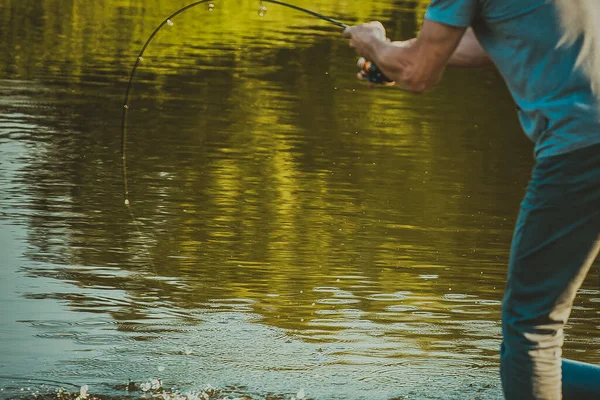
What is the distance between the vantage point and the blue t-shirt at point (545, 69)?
3.83 m

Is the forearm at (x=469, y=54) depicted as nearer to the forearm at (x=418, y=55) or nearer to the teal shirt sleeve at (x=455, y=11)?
the forearm at (x=418, y=55)

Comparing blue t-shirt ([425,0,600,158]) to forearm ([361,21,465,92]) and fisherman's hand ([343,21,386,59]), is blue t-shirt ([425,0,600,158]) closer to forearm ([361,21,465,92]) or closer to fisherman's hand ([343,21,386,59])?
forearm ([361,21,465,92])

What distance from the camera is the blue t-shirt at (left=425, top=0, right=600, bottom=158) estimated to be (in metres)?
3.83

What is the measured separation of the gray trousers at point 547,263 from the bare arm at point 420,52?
446 mm

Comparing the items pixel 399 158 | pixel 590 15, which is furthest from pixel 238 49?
pixel 590 15

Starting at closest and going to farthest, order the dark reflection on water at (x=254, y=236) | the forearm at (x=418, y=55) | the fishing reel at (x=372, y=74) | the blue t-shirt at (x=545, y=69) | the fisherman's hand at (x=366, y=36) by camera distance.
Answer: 1. the blue t-shirt at (x=545, y=69)
2. the forearm at (x=418, y=55)
3. the fisherman's hand at (x=366, y=36)
4. the fishing reel at (x=372, y=74)
5. the dark reflection on water at (x=254, y=236)

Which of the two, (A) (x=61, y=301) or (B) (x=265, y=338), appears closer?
(B) (x=265, y=338)

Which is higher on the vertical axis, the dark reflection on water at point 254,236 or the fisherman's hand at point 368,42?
the fisherman's hand at point 368,42

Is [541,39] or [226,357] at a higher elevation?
[541,39]

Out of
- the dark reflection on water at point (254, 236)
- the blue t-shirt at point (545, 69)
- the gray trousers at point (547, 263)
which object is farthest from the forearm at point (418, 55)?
the dark reflection on water at point (254, 236)

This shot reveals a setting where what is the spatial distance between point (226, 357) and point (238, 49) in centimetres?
1621

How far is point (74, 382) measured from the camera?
207 inches

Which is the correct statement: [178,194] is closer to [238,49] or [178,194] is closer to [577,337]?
[577,337]

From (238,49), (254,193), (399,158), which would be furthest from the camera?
(238,49)
